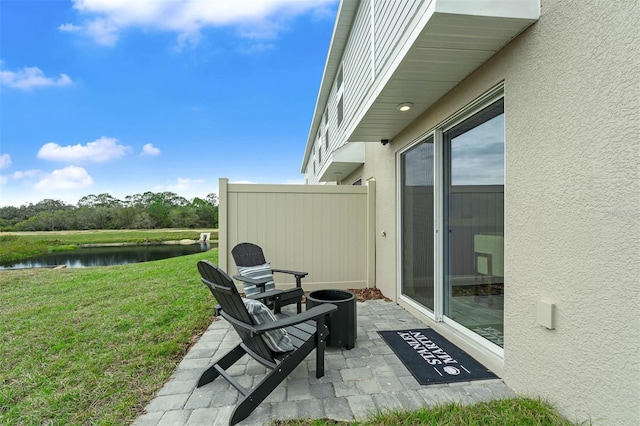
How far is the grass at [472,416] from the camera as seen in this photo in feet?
5.88

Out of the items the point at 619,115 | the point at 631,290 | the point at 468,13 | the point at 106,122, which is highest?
the point at 106,122

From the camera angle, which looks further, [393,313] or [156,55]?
[156,55]

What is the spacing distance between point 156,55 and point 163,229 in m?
18.7

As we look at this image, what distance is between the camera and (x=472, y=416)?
6.05 feet

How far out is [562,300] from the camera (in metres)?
1.82

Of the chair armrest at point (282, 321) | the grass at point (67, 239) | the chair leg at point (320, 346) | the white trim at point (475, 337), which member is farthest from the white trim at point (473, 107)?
the grass at point (67, 239)

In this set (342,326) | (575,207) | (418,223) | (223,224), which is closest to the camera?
(575,207)

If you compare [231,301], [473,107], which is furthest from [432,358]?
[473,107]

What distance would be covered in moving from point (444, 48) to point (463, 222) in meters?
1.54

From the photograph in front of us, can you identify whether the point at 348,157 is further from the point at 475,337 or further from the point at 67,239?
the point at 67,239

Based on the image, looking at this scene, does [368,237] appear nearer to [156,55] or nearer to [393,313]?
[393,313]

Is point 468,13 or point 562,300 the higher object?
point 468,13

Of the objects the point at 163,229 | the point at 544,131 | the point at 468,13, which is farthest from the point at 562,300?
the point at 163,229

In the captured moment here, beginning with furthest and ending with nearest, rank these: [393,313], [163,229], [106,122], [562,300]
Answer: [163,229]
[106,122]
[393,313]
[562,300]
